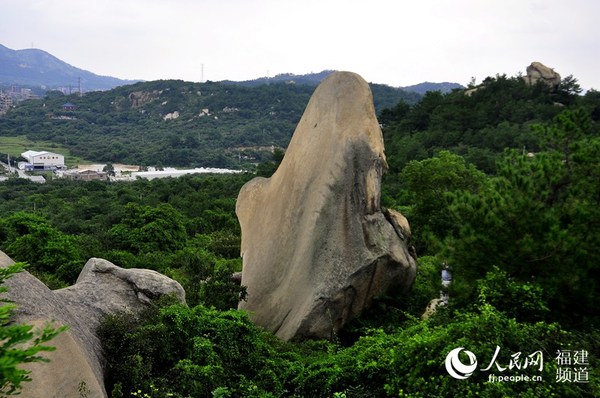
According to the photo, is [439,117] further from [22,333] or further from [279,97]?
[279,97]

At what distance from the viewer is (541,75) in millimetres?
48562

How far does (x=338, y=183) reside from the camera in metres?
9.72

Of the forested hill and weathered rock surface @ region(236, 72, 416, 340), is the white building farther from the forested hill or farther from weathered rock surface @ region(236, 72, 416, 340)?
weathered rock surface @ region(236, 72, 416, 340)

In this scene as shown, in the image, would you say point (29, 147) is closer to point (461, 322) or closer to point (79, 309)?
point (79, 309)

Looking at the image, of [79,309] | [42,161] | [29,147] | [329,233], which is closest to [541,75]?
[329,233]

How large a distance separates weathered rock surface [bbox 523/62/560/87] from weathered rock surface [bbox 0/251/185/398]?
1869 inches

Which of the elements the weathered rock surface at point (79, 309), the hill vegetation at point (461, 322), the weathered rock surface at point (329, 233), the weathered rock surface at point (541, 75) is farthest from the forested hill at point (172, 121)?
the weathered rock surface at point (79, 309)

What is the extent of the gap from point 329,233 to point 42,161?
8655cm

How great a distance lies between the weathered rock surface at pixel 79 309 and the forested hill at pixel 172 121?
8638 centimetres

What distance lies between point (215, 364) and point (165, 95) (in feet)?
477

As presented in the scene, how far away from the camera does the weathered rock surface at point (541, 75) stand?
4778cm

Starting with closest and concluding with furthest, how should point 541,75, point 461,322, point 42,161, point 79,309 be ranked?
point 461,322 < point 79,309 < point 541,75 < point 42,161

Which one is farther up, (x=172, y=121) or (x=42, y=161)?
(x=172, y=121)

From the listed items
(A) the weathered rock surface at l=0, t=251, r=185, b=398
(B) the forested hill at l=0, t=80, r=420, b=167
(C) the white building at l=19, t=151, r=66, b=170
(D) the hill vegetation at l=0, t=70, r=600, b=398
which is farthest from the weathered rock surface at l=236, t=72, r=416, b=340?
(B) the forested hill at l=0, t=80, r=420, b=167
